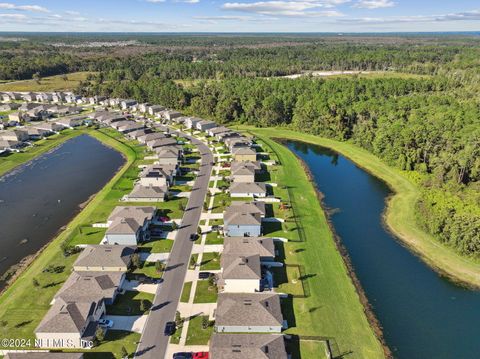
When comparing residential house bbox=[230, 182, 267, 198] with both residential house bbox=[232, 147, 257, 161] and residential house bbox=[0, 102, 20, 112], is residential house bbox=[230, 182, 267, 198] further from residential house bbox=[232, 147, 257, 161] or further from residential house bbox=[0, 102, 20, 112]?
residential house bbox=[0, 102, 20, 112]

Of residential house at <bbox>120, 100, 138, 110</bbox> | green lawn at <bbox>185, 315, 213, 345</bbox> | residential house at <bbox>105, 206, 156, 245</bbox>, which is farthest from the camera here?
residential house at <bbox>120, 100, 138, 110</bbox>

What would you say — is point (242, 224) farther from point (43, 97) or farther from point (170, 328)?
point (43, 97)

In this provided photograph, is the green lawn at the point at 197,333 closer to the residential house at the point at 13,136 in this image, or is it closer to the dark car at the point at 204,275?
the dark car at the point at 204,275

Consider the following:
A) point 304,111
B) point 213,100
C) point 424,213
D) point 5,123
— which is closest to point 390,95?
point 304,111

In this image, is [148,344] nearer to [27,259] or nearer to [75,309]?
[75,309]

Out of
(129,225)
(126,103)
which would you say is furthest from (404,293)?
(126,103)

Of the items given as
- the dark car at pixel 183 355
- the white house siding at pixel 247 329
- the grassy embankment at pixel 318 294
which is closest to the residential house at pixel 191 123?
the grassy embankment at pixel 318 294

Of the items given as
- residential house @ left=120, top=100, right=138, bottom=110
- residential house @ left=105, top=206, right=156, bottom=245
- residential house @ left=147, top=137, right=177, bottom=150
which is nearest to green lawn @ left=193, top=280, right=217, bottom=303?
residential house @ left=105, top=206, right=156, bottom=245
